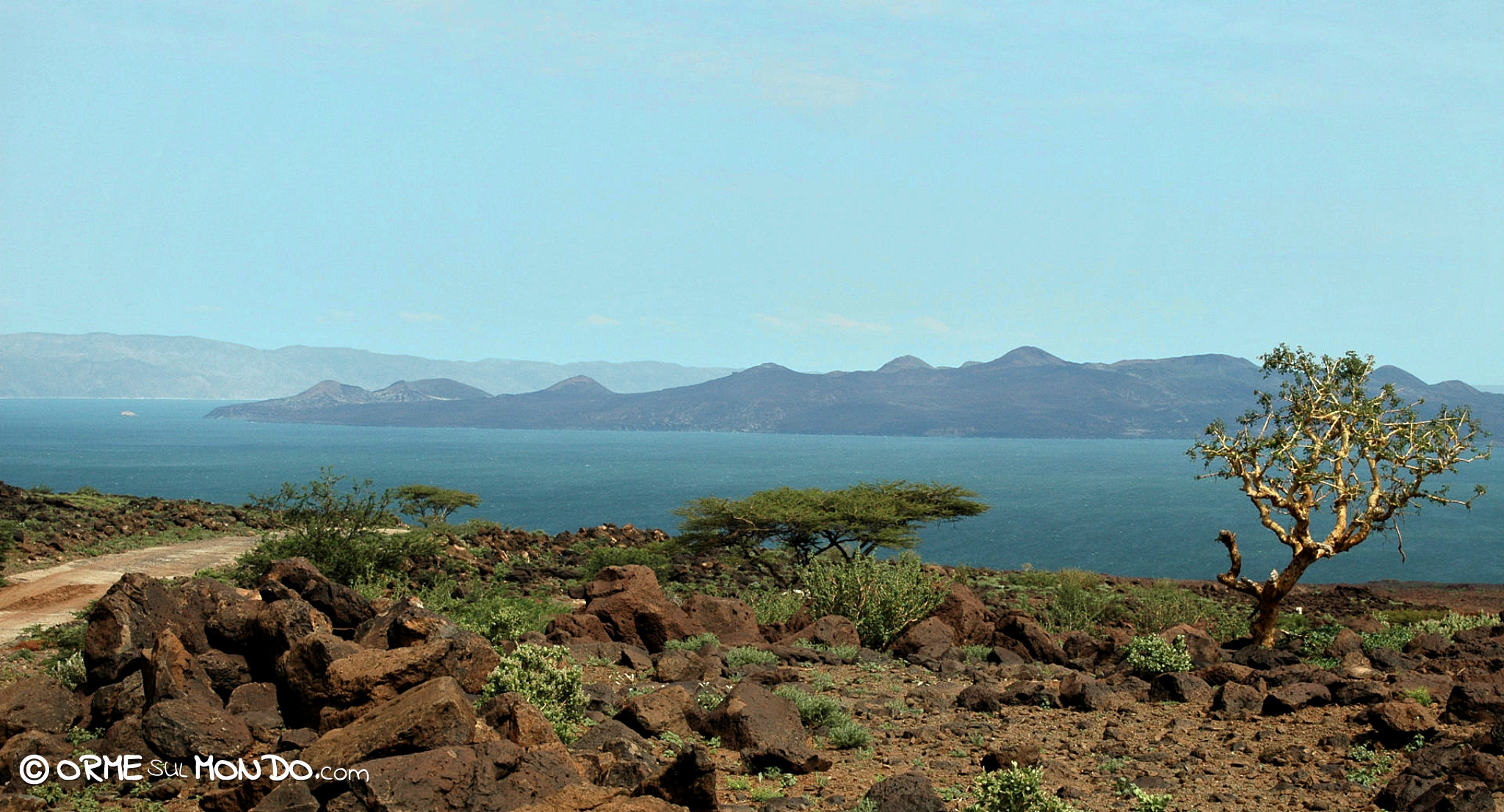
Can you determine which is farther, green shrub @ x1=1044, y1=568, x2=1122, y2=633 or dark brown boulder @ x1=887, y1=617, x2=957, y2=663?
green shrub @ x1=1044, y1=568, x2=1122, y2=633

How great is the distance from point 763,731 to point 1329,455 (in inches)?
468

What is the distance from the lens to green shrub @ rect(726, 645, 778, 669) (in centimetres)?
1181

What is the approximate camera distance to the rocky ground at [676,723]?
21.0 feet

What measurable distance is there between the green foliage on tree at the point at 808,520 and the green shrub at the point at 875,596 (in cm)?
1123

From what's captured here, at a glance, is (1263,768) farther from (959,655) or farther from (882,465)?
(882,465)

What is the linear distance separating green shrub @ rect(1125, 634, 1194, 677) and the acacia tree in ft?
12.4

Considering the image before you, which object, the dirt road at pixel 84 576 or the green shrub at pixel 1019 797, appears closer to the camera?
the green shrub at pixel 1019 797

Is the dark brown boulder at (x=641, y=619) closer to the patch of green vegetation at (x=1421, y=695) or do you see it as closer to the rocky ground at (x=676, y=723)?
the rocky ground at (x=676, y=723)

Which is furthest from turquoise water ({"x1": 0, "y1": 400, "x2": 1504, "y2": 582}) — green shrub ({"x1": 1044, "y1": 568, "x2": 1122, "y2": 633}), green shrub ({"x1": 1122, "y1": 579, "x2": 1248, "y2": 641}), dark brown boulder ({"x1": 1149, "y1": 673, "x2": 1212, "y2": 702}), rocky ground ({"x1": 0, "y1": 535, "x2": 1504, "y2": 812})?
rocky ground ({"x1": 0, "y1": 535, "x2": 1504, "y2": 812})

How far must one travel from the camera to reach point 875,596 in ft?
50.1

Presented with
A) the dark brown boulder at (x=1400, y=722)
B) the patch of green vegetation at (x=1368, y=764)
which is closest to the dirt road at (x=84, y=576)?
the patch of green vegetation at (x=1368, y=764)

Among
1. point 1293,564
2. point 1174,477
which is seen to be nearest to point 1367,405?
point 1293,564

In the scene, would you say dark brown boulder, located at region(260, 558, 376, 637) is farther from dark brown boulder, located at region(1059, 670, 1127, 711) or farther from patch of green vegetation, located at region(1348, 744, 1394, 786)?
patch of green vegetation, located at region(1348, 744, 1394, 786)

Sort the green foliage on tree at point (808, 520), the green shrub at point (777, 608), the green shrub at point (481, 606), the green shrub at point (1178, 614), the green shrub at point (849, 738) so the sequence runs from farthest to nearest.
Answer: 1. the green foliage on tree at point (808, 520)
2. the green shrub at point (1178, 614)
3. the green shrub at point (777, 608)
4. the green shrub at point (481, 606)
5. the green shrub at point (849, 738)
